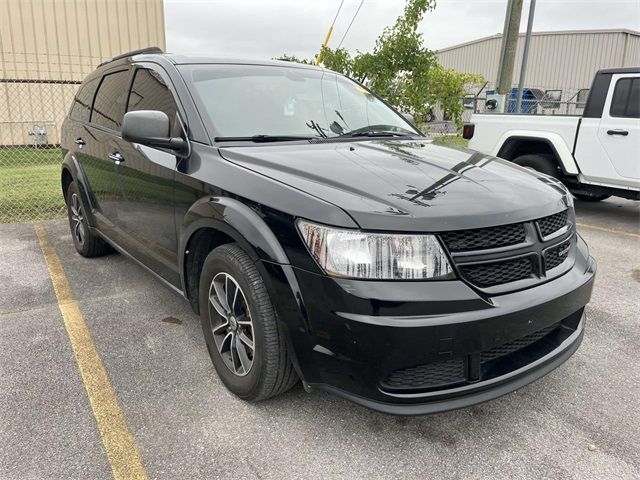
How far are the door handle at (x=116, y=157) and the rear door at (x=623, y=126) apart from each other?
597 cm

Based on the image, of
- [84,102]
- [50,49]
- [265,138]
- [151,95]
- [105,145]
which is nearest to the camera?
[265,138]

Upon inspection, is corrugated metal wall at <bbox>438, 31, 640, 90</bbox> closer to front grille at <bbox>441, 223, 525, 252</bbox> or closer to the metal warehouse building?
the metal warehouse building

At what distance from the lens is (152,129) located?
2.84 meters

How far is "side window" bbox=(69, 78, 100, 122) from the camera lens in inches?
181

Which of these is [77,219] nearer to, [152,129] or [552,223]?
[152,129]

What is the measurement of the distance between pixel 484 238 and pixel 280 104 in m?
1.68

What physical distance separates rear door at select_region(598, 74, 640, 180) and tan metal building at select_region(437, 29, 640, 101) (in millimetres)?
22920

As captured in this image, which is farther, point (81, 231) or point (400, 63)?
point (400, 63)

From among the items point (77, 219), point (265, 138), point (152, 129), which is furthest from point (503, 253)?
point (77, 219)

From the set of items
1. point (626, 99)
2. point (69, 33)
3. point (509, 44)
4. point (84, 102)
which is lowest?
point (84, 102)

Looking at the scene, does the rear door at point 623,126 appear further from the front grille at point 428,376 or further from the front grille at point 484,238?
the front grille at point 428,376

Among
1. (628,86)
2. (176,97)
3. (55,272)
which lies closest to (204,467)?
(176,97)

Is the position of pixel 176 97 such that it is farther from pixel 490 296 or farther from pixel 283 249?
pixel 490 296

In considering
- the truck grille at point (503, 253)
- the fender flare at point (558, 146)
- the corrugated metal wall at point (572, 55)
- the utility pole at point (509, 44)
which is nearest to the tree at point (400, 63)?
the utility pole at point (509, 44)
